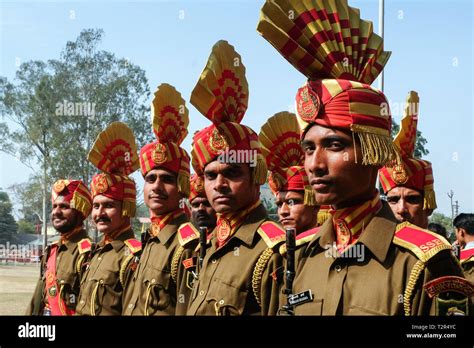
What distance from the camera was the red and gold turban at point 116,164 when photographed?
8602 mm

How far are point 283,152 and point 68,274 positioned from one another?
4288mm

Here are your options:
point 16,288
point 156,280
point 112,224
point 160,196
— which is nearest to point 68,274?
point 112,224

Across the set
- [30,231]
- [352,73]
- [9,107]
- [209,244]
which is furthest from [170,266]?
[30,231]

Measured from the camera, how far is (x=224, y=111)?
5824mm

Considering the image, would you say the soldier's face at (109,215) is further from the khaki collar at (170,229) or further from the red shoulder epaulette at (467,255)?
the red shoulder epaulette at (467,255)

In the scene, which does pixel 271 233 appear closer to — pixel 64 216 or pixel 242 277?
pixel 242 277

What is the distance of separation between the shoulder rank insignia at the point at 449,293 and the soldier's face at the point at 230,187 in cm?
230

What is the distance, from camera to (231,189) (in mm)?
5449

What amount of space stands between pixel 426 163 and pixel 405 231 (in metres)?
3.32

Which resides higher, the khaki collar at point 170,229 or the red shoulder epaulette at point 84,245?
the khaki collar at point 170,229

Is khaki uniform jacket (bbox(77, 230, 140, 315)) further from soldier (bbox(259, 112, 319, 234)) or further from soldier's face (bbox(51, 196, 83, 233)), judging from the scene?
soldier (bbox(259, 112, 319, 234))

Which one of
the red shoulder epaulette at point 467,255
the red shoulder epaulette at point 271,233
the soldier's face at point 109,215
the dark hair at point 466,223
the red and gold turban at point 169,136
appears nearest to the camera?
the red shoulder epaulette at point 271,233

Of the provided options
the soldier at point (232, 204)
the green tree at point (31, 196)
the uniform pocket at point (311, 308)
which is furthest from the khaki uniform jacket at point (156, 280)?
the green tree at point (31, 196)

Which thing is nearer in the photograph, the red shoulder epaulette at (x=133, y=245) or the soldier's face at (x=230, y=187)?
the soldier's face at (x=230, y=187)
